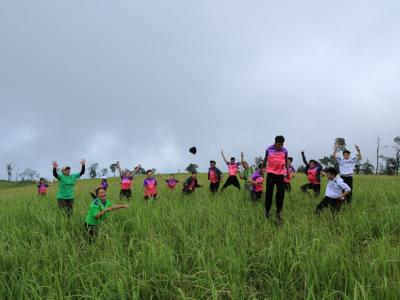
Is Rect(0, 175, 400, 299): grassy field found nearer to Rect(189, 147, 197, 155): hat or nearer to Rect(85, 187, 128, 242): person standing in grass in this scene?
Rect(85, 187, 128, 242): person standing in grass

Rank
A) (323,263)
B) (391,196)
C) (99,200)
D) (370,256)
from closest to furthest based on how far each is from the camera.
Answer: (323,263) < (370,256) < (99,200) < (391,196)

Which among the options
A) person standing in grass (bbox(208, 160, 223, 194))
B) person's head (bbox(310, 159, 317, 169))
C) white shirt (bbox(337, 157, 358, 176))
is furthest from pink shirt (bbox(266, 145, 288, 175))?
person standing in grass (bbox(208, 160, 223, 194))

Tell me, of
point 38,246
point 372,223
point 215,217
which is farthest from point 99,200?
point 372,223

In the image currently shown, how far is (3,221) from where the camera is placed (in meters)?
7.29

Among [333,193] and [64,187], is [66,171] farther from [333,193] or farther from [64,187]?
[333,193]

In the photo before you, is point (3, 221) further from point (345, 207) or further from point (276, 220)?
point (345, 207)

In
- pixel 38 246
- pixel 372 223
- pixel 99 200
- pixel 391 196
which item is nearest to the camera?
pixel 38 246

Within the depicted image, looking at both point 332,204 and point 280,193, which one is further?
point 332,204

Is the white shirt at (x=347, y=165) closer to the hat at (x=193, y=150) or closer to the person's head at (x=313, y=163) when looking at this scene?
the person's head at (x=313, y=163)

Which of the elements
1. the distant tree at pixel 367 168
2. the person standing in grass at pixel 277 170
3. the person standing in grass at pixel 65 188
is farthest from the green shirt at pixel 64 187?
the distant tree at pixel 367 168

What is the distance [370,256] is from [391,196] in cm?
600

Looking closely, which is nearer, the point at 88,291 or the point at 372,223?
the point at 88,291

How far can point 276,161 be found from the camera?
7117 millimetres

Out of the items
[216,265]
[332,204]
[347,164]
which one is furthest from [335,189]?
[216,265]
